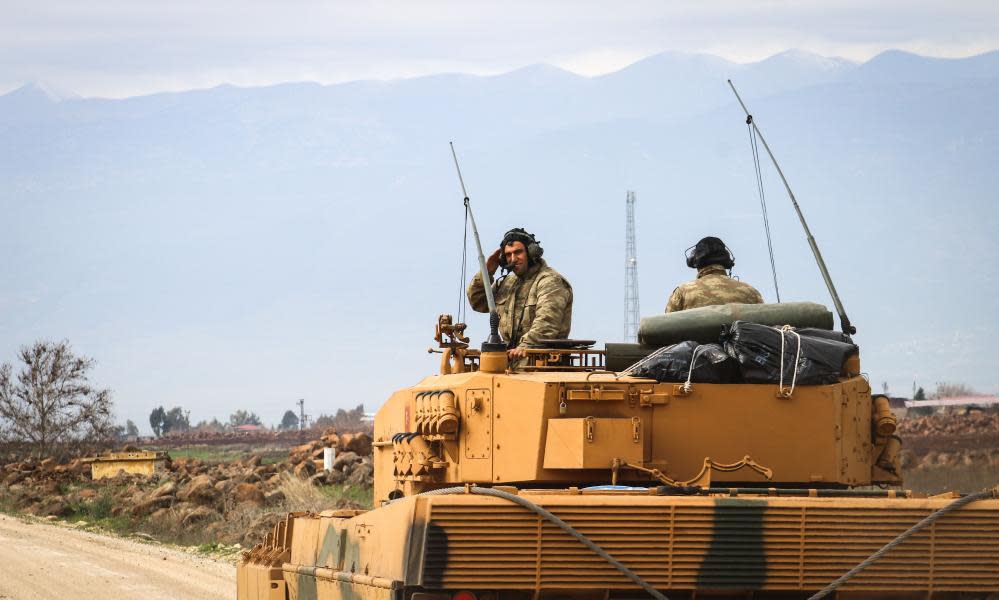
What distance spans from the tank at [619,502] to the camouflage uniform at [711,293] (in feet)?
3.03

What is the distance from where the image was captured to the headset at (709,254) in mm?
12500

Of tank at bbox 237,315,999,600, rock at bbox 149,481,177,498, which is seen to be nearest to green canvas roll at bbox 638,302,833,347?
tank at bbox 237,315,999,600

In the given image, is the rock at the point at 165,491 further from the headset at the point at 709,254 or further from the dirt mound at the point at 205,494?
the headset at the point at 709,254

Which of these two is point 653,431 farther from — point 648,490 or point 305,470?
point 305,470

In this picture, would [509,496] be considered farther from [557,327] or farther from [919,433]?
[919,433]

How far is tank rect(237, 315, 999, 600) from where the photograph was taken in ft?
28.2

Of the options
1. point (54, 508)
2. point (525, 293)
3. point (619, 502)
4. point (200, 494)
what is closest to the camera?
point (619, 502)

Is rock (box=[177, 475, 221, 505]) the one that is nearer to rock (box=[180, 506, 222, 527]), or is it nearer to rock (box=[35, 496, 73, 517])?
rock (box=[180, 506, 222, 527])

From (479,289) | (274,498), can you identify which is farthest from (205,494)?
(479,289)

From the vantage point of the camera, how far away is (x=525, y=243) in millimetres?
13219

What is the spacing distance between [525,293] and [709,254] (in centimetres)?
159

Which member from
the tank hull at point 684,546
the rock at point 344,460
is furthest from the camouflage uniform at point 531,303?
the rock at point 344,460

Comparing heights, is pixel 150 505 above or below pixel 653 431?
below

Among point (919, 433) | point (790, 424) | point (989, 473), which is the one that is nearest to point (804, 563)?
point (790, 424)
